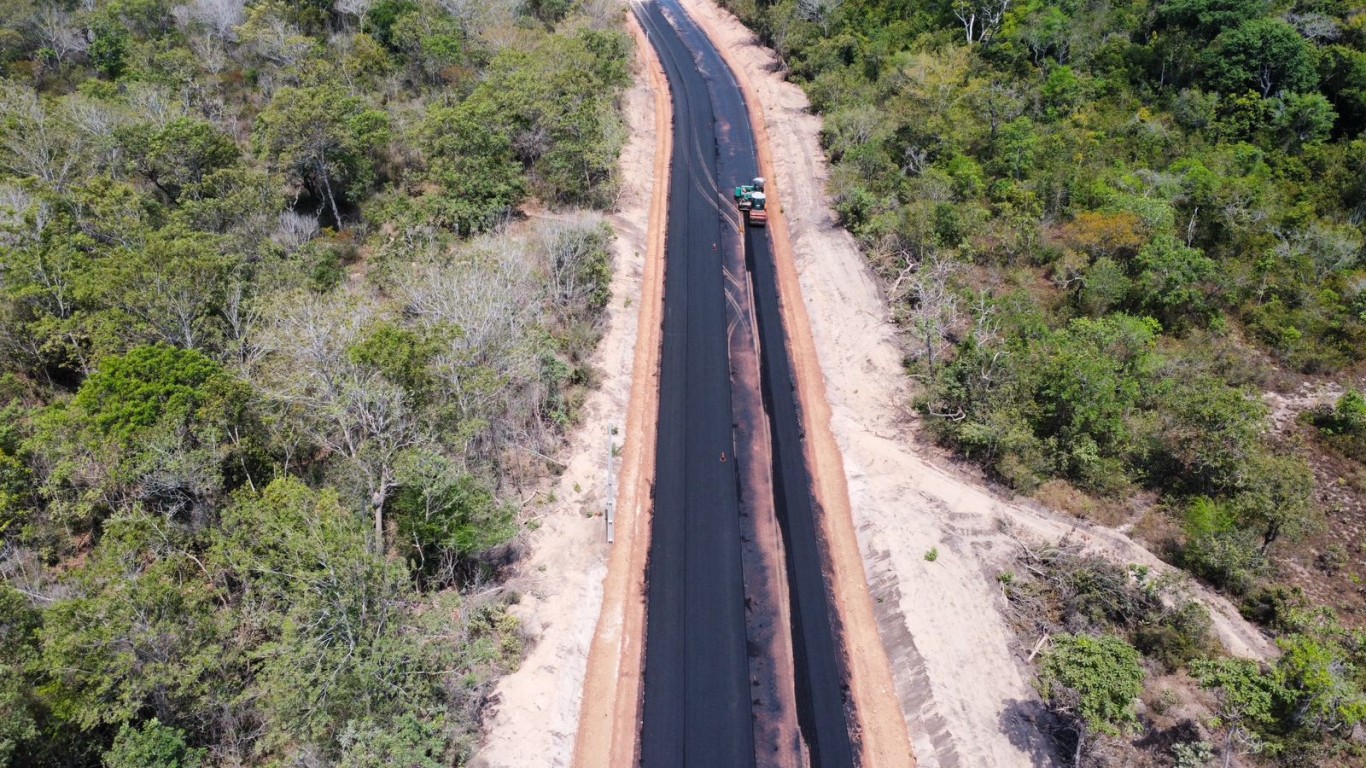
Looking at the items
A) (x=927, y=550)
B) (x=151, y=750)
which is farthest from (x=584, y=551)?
(x=151, y=750)

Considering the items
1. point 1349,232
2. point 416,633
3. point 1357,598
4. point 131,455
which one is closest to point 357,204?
point 131,455

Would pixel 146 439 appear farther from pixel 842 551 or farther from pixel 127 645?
pixel 842 551

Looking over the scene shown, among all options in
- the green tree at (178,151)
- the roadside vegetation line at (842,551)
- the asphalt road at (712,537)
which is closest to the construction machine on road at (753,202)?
the asphalt road at (712,537)

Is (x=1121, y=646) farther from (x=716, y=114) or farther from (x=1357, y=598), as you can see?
(x=716, y=114)

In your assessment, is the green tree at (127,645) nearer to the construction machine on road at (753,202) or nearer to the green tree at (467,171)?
the green tree at (467,171)

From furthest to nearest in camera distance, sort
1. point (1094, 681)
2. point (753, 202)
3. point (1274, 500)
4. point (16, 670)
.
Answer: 1. point (753, 202)
2. point (1274, 500)
3. point (1094, 681)
4. point (16, 670)

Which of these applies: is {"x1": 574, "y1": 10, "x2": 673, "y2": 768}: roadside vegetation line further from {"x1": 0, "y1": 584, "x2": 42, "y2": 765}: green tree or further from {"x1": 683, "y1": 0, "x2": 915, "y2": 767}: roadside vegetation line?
{"x1": 0, "y1": 584, "x2": 42, "y2": 765}: green tree
